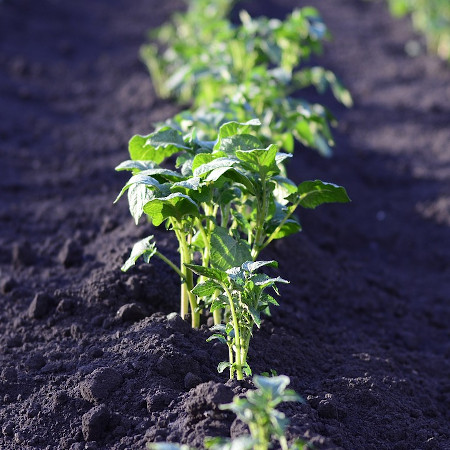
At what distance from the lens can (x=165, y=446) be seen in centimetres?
168

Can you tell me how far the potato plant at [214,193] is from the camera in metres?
2.45

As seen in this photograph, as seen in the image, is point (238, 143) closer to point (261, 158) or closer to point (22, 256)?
point (261, 158)

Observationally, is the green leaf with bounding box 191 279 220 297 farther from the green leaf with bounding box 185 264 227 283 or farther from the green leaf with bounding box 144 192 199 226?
the green leaf with bounding box 144 192 199 226

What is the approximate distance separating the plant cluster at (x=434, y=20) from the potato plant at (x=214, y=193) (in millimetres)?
5158

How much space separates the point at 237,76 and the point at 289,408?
2.80 m

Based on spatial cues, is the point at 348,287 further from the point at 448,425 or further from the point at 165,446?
the point at 165,446

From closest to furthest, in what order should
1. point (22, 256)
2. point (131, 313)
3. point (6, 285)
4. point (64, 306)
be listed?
1. point (131, 313)
2. point (64, 306)
3. point (6, 285)
4. point (22, 256)

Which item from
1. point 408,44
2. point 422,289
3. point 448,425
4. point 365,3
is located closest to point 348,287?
point 422,289

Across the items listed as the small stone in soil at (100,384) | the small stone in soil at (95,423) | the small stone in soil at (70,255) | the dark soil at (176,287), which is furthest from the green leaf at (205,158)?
the small stone in soil at (70,255)

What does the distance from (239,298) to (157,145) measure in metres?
0.77

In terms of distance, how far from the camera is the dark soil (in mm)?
2500

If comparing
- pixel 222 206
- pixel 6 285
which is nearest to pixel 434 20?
pixel 222 206

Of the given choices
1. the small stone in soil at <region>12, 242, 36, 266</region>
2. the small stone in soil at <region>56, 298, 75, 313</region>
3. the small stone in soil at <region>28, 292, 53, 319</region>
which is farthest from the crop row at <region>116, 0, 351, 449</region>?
the small stone in soil at <region>12, 242, 36, 266</region>

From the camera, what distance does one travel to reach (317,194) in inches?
106
